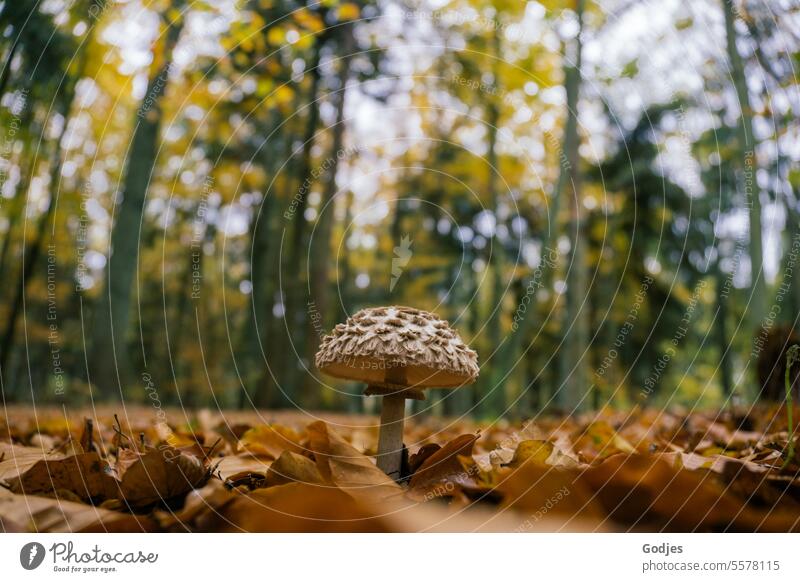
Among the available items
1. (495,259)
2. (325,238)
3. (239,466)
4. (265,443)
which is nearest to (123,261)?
(325,238)

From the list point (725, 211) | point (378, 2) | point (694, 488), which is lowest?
point (694, 488)

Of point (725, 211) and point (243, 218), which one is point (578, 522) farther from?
point (243, 218)

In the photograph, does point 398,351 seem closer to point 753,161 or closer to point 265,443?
point 265,443

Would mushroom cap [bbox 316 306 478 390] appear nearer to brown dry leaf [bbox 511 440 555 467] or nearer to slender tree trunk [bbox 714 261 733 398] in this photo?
brown dry leaf [bbox 511 440 555 467]

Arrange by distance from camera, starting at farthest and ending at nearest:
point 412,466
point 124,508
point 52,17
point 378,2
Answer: point 378,2, point 52,17, point 412,466, point 124,508

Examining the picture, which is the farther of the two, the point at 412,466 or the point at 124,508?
the point at 412,466

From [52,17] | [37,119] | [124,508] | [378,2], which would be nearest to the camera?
[124,508]

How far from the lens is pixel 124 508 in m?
1.24

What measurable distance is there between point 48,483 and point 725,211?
11.3 m

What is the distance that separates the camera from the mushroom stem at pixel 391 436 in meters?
1.54

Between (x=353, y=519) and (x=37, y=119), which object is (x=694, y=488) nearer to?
(x=353, y=519)

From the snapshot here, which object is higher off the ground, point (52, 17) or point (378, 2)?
point (378, 2)

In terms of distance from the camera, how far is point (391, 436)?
1.60m
